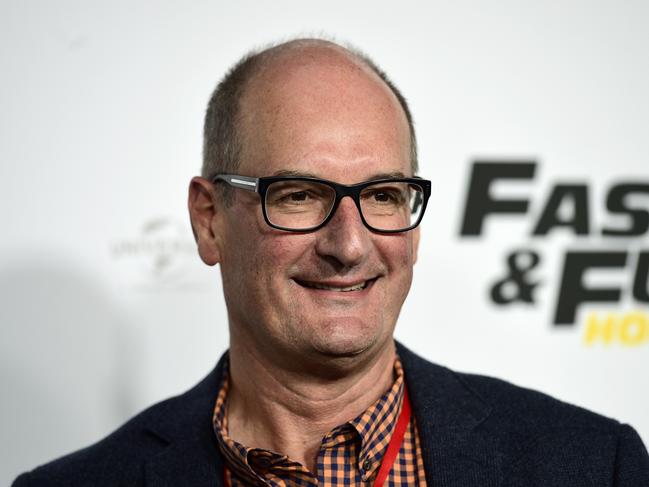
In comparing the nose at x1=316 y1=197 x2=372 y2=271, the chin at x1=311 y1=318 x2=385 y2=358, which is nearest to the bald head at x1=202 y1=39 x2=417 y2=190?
the nose at x1=316 y1=197 x2=372 y2=271

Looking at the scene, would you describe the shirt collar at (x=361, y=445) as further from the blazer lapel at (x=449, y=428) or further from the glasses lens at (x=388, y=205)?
the glasses lens at (x=388, y=205)

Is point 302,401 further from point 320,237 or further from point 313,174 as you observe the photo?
point 313,174

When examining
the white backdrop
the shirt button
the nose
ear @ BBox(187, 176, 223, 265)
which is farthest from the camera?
the white backdrop

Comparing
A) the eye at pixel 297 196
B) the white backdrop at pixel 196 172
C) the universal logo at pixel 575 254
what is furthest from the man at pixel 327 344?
the universal logo at pixel 575 254

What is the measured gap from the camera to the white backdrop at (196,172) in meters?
2.91

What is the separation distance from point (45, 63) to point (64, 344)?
39.0 inches

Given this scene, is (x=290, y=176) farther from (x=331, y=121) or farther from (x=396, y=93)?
(x=396, y=93)

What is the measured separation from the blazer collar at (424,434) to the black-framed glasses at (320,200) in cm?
41

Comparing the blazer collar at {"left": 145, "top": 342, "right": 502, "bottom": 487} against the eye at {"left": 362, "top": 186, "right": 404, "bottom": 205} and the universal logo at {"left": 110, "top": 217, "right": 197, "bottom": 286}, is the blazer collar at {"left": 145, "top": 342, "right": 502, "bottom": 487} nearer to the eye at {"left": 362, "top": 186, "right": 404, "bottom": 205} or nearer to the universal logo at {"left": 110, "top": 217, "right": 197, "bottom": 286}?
the eye at {"left": 362, "top": 186, "right": 404, "bottom": 205}

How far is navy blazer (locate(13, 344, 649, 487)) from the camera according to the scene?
1.81 metres

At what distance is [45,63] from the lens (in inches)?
116

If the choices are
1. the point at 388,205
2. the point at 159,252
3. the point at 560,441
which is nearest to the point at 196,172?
the point at 159,252

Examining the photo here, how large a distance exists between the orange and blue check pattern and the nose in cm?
38

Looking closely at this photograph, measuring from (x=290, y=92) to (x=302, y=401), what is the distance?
69 cm
